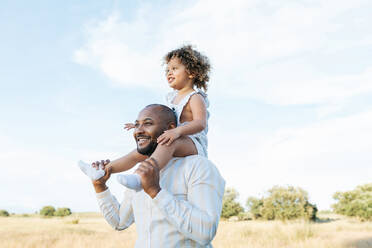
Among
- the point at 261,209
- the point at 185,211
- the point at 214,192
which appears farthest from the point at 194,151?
the point at 261,209

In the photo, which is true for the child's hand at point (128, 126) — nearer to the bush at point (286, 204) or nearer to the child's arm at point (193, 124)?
the child's arm at point (193, 124)

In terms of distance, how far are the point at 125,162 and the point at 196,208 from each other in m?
1.03

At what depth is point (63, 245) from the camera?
9.65 m

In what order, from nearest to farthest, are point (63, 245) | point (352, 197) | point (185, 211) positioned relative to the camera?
point (185, 211), point (63, 245), point (352, 197)

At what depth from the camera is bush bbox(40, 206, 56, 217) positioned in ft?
101

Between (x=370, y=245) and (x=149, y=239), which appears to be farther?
(x=370, y=245)

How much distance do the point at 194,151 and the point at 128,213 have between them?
835 mm

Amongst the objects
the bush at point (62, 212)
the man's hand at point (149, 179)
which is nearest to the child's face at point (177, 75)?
A: the man's hand at point (149, 179)

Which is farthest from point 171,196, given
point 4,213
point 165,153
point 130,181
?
point 4,213

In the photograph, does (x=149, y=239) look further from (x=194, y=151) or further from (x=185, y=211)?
(x=194, y=151)

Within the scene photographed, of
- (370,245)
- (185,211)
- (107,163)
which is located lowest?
(370,245)

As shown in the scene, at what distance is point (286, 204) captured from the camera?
22766 millimetres

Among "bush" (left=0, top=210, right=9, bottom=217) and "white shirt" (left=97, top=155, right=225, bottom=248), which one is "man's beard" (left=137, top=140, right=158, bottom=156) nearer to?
"white shirt" (left=97, top=155, right=225, bottom=248)

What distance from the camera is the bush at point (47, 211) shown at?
3076cm
